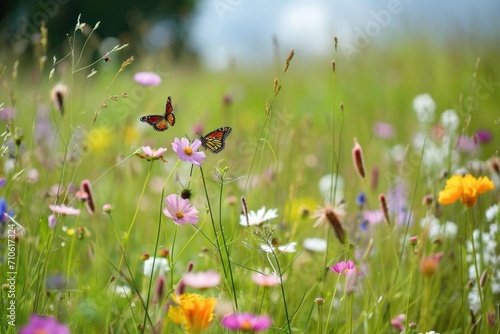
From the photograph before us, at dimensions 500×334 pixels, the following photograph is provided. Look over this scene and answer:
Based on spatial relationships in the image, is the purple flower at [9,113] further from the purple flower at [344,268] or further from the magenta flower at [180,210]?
the purple flower at [344,268]

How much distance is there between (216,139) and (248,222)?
5.6 inches

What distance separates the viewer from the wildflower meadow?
3.20 ft

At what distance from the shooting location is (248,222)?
3.12 ft

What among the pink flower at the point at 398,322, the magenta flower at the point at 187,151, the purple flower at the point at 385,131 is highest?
the magenta flower at the point at 187,151

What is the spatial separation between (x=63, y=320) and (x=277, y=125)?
0.80 m

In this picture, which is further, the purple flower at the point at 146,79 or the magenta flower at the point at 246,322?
the purple flower at the point at 146,79

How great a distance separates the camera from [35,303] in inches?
38.4

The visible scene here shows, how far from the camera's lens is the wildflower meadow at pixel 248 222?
3.20ft

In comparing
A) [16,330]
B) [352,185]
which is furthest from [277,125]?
[16,330]

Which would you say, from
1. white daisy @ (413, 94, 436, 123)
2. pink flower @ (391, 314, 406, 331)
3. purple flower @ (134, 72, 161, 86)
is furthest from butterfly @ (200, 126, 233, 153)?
white daisy @ (413, 94, 436, 123)

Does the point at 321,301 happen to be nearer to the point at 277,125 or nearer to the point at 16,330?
the point at 16,330

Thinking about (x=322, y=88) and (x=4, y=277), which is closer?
(x=4, y=277)

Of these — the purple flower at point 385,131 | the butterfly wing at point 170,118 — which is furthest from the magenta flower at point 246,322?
the purple flower at point 385,131

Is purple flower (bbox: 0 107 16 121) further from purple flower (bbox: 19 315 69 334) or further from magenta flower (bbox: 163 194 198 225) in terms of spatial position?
purple flower (bbox: 19 315 69 334)
